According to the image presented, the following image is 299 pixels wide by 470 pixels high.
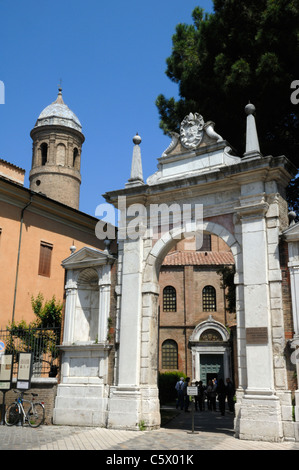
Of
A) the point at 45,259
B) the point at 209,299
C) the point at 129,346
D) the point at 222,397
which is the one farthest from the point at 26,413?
the point at 209,299

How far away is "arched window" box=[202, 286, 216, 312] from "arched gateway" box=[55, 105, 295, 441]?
805 inches

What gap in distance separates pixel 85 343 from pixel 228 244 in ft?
16.4

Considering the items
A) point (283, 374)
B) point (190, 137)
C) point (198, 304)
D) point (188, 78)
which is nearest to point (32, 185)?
point (198, 304)

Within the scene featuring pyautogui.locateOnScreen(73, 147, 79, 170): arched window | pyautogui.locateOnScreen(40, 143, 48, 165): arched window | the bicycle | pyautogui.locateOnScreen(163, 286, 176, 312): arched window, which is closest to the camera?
the bicycle

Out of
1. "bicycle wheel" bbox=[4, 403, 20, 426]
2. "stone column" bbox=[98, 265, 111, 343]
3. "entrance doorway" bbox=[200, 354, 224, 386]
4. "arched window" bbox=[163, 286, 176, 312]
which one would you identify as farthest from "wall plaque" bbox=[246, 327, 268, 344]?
"arched window" bbox=[163, 286, 176, 312]

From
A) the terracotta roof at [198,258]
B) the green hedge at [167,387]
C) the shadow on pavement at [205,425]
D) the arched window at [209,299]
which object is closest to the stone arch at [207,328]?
the arched window at [209,299]

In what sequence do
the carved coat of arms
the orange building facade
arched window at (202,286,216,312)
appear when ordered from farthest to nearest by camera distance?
1. arched window at (202,286,216,312)
2. the orange building facade
3. the carved coat of arms

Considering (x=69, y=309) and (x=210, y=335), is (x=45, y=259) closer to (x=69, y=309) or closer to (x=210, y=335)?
(x=69, y=309)

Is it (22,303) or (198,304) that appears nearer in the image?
(22,303)

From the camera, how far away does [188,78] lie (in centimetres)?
1642

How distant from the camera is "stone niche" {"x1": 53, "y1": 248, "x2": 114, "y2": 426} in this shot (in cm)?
1231

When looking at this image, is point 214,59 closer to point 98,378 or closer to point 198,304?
point 98,378

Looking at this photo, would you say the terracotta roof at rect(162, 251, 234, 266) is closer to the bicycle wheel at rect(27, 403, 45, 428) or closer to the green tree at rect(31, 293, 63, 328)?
the green tree at rect(31, 293, 63, 328)

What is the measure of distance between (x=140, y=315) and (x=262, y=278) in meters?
3.63
